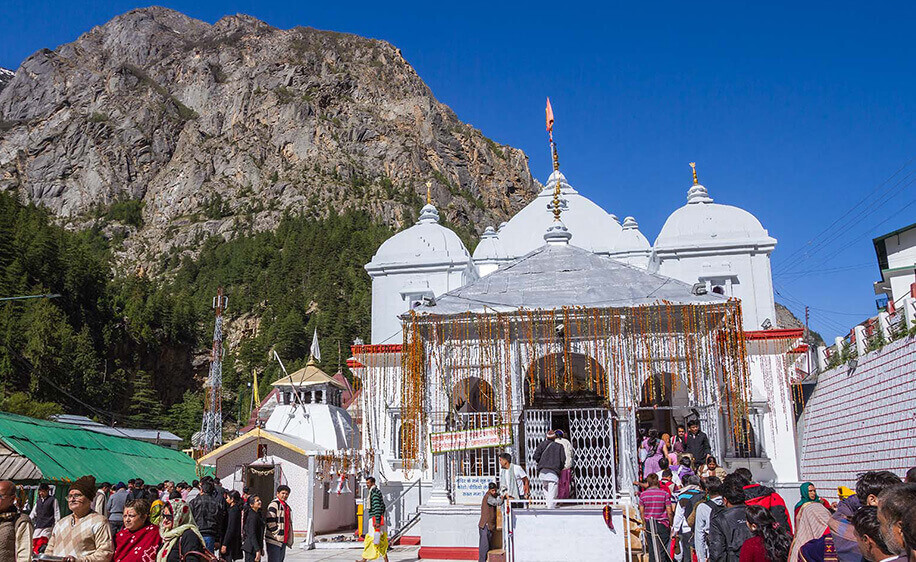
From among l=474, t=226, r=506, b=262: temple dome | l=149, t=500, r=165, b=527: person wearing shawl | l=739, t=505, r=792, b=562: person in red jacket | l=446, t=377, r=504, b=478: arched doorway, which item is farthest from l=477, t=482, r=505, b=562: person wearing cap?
l=474, t=226, r=506, b=262: temple dome

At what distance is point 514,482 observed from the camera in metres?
13.4

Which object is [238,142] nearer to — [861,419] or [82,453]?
[82,453]

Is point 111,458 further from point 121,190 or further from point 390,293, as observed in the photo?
point 121,190

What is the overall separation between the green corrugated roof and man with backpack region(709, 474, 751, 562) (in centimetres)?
1740

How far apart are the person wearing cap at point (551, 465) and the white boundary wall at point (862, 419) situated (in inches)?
275

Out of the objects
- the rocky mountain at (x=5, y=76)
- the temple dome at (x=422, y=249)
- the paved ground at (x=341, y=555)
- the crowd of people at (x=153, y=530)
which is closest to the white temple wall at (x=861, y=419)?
the paved ground at (x=341, y=555)

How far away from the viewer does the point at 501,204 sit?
13038cm

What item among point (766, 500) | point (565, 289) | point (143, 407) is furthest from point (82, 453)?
point (143, 407)

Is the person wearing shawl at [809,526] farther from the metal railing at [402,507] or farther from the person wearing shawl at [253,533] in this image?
the metal railing at [402,507]

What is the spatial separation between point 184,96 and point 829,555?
148232 mm

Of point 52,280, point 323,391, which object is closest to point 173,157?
point 52,280

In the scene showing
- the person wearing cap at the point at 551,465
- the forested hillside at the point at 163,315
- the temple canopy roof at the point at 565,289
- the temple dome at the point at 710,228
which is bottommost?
the person wearing cap at the point at 551,465

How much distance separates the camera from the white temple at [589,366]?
577 inches

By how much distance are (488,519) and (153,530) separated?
7.00 meters
